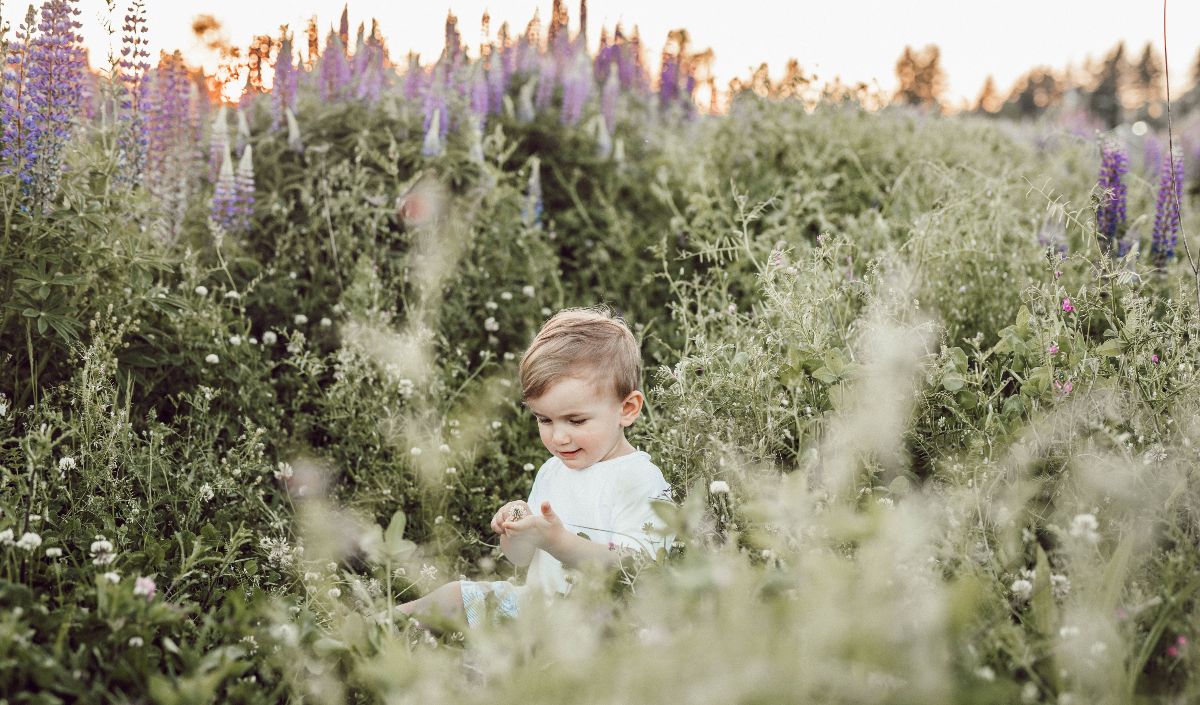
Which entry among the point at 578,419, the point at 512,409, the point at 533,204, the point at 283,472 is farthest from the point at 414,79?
the point at 578,419

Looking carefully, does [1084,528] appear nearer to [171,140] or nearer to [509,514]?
[509,514]

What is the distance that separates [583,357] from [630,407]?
219 millimetres

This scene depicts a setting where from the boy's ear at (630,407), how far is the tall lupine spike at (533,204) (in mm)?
2143

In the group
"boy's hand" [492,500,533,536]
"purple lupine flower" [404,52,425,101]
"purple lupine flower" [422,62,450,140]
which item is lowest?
"boy's hand" [492,500,533,536]

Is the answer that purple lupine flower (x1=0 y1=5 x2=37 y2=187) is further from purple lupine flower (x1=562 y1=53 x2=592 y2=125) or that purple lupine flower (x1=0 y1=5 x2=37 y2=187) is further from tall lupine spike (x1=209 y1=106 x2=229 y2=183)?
purple lupine flower (x1=562 y1=53 x2=592 y2=125)

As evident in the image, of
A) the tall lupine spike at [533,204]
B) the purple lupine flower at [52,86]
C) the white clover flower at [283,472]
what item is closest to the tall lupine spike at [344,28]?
the tall lupine spike at [533,204]

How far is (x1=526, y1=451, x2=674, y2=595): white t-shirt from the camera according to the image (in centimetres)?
267

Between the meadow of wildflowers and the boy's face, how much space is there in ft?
0.75

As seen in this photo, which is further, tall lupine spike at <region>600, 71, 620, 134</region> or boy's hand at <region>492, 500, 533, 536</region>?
tall lupine spike at <region>600, 71, 620, 134</region>

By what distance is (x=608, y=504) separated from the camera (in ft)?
8.96

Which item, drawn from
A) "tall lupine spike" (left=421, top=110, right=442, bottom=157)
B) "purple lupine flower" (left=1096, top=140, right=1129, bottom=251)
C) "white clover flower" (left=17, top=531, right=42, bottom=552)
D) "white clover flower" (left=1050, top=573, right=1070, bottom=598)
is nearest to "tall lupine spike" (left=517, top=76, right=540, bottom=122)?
"tall lupine spike" (left=421, top=110, right=442, bottom=157)

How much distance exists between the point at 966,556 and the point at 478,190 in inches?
131

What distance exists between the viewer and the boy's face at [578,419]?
2738mm

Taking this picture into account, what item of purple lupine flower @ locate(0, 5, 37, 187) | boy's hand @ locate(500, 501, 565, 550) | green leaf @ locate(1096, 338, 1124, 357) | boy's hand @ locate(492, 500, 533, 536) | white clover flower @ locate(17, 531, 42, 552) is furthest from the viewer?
purple lupine flower @ locate(0, 5, 37, 187)
